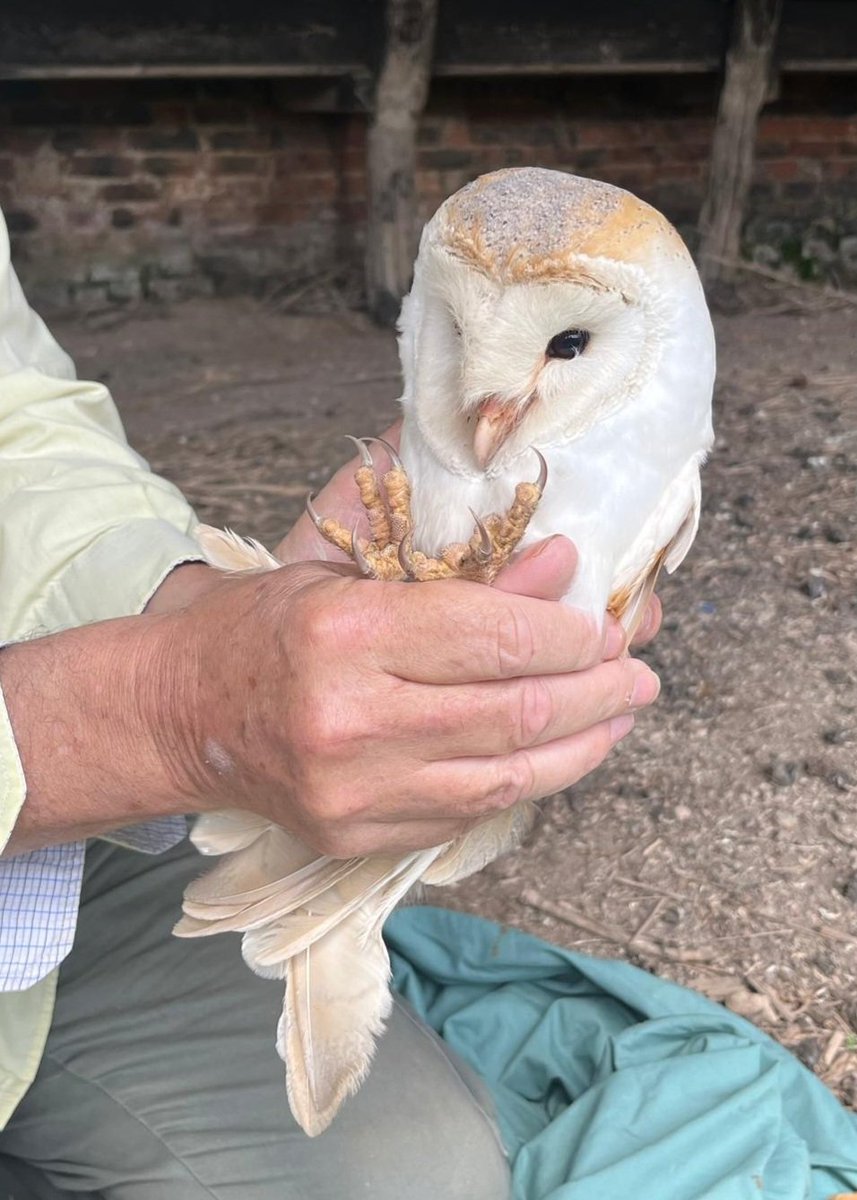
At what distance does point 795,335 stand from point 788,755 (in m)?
2.48

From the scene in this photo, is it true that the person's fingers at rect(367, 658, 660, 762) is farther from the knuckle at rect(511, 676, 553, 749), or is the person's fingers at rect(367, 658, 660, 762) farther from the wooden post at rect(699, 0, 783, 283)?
the wooden post at rect(699, 0, 783, 283)

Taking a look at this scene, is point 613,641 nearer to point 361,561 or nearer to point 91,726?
point 361,561

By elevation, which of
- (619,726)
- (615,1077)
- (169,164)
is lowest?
(615,1077)

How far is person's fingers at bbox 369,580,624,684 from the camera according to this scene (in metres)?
0.90

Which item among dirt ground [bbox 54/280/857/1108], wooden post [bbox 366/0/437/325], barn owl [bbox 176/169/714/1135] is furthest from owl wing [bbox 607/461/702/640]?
wooden post [bbox 366/0/437/325]

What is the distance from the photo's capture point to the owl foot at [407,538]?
3.31 feet

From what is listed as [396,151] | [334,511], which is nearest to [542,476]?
[334,511]

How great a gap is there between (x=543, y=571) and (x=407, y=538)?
0.46 feet

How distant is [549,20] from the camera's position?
4.12 m

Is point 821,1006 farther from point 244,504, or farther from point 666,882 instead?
point 244,504

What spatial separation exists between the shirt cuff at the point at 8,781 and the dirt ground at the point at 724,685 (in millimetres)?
1165

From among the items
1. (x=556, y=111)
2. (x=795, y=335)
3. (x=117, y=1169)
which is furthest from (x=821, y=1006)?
(x=556, y=111)

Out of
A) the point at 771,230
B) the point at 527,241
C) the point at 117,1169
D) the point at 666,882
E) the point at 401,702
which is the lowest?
the point at 666,882

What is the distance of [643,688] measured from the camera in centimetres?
108
